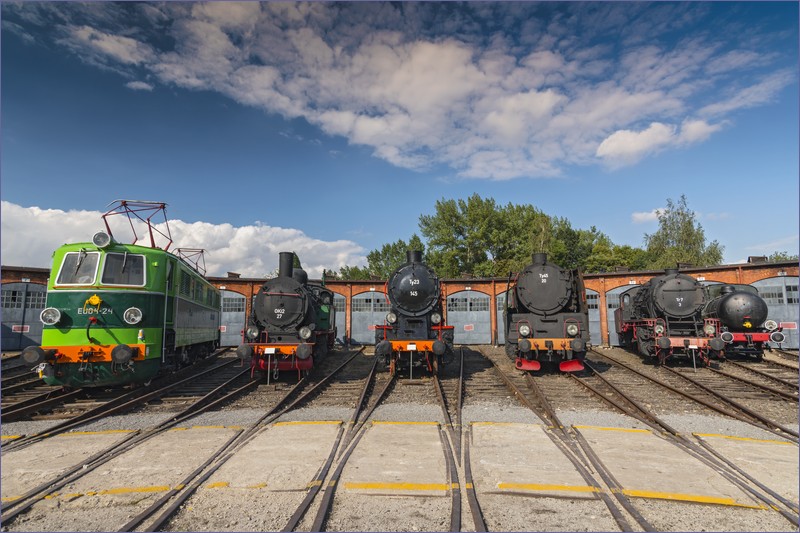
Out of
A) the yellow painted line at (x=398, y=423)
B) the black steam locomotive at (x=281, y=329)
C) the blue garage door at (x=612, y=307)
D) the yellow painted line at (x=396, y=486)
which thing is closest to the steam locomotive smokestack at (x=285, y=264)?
the black steam locomotive at (x=281, y=329)

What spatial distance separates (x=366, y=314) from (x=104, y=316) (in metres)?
17.9

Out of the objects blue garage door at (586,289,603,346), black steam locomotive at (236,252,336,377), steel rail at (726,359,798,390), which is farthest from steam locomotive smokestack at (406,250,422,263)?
blue garage door at (586,289,603,346)

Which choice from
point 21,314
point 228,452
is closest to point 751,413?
point 228,452

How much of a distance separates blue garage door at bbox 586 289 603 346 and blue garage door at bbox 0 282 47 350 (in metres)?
28.3

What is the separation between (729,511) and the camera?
12.9ft

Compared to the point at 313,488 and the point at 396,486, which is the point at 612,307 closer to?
the point at 396,486

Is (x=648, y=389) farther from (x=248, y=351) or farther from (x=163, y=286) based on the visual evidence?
(x=163, y=286)

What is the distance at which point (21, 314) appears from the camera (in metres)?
19.8

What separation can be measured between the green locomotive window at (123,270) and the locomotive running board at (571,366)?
10843 millimetres

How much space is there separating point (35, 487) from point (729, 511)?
706 cm

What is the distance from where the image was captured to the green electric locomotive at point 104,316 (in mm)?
8008

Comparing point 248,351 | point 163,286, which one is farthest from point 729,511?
point 163,286

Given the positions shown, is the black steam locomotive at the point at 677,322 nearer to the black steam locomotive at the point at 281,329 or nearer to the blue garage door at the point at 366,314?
the black steam locomotive at the point at 281,329

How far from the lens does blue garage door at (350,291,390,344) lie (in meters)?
25.3
